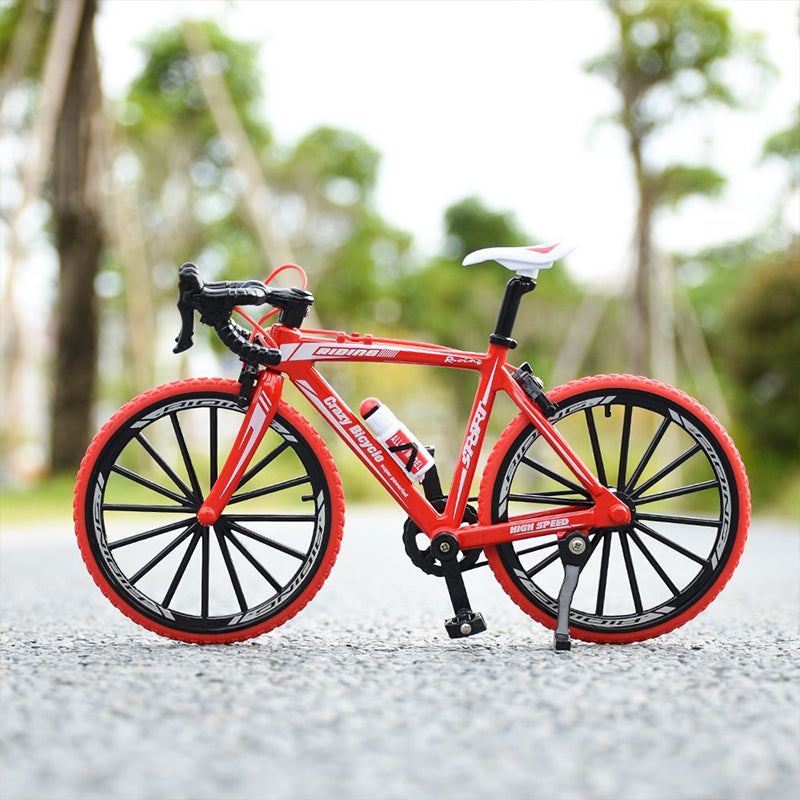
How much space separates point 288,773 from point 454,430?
114 feet

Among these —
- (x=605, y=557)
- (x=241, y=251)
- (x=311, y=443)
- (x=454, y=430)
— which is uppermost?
(x=241, y=251)

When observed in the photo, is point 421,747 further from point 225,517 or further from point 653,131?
point 653,131

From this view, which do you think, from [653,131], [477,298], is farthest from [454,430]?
[653,131]

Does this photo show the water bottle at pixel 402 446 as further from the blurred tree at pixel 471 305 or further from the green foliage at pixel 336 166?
the blurred tree at pixel 471 305

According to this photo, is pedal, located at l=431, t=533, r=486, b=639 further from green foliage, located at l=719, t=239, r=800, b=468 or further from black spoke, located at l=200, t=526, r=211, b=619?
Answer: green foliage, located at l=719, t=239, r=800, b=468

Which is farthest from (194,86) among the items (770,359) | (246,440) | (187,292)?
(246,440)

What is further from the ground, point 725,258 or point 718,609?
point 725,258

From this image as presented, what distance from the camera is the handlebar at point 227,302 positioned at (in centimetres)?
316

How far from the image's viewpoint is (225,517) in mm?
3191

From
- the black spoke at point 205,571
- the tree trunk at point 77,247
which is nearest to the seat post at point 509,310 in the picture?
the black spoke at point 205,571

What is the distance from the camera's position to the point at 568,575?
10.2ft

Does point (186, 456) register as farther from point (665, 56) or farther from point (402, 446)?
point (665, 56)

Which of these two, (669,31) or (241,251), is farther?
(241,251)

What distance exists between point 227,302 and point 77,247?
1141 centimetres
